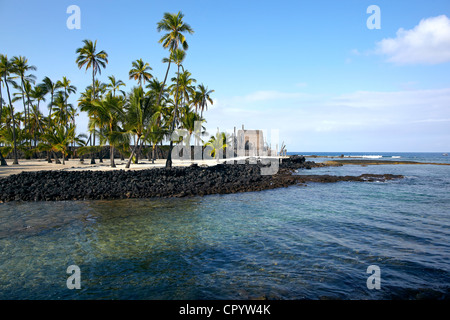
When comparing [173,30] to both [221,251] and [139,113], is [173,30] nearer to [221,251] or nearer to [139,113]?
[139,113]

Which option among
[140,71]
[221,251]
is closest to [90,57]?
[140,71]

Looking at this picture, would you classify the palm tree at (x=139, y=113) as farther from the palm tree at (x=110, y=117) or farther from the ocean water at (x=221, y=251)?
the ocean water at (x=221, y=251)

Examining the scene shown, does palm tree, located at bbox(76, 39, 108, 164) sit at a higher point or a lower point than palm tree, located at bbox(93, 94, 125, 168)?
higher

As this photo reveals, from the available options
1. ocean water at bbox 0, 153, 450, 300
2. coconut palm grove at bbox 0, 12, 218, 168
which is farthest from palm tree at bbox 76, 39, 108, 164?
ocean water at bbox 0, 153, 450, 300

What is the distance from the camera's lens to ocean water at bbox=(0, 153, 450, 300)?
18.8 feet

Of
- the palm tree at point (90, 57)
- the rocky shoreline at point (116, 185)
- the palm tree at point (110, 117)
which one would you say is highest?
the palm tree at point (90, 57)

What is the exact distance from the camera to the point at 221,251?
798 centimetres

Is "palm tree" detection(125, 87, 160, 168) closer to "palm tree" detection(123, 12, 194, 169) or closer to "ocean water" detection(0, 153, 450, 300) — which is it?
"palm tree" detection(123, 12, 194, 169)

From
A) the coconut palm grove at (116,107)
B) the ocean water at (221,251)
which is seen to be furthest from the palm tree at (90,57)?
the ocean water at (221,251)

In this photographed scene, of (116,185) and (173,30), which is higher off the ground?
(173,30)

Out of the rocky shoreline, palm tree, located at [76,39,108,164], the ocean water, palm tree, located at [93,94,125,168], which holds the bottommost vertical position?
the ocean water

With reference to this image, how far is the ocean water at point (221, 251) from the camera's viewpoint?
18.8ft
